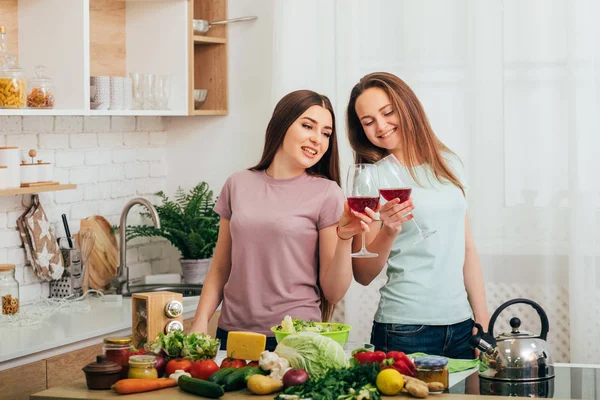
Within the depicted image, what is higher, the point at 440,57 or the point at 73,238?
the point at 440,57

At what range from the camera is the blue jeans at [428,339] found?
2.83 metres

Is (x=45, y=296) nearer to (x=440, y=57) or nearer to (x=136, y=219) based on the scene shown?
(x=136, y=219)

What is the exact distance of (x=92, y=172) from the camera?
418 centimetres

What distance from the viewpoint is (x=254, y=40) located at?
4441 millimetres

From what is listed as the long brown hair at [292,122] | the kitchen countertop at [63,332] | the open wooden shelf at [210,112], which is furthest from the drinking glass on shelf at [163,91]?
the long brown hair at [292,122]

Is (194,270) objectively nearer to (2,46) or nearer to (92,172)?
(92,172)

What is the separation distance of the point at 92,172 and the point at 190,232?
524 mm

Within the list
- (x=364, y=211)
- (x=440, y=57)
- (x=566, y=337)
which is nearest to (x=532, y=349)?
(x=364, y=211)

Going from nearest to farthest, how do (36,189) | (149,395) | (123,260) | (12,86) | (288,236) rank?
1. (149,395)
2. (288,236)
3. (12,86)
4. (36,189)
5. (123,260)

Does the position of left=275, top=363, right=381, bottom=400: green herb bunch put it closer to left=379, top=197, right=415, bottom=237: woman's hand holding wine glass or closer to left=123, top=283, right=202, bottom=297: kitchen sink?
left=379, top=197, right=415, bottom=237: woman's hand holding wine glass

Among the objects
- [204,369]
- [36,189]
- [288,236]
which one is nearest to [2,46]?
[36,189]

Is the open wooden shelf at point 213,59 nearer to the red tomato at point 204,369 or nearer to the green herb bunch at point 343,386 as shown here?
the red tomato at point 204,369

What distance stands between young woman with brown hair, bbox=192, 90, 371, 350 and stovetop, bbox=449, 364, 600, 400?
607 mm

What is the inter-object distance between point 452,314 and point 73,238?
189 cm
